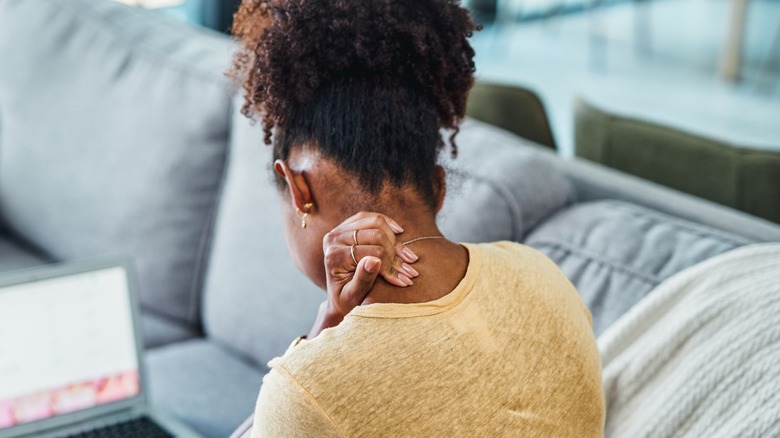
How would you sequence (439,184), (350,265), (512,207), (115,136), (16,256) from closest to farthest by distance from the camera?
(350,265), (439,184), (512,207), (115,136), (16,256)

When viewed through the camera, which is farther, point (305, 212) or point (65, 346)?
point (65, 346)

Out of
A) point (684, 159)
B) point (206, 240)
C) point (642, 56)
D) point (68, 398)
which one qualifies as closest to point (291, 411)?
point (68, 398)

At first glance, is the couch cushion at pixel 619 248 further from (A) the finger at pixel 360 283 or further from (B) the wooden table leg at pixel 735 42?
(B) the wooden table leg at pixel 735 42

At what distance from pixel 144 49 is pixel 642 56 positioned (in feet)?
12.9

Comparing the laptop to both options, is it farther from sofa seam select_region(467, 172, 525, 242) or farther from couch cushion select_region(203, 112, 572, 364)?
sofa seam select_region(467, 172, 525, 242)

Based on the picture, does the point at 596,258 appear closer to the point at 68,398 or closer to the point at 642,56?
the point at 68,398

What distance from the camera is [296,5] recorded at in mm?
1005

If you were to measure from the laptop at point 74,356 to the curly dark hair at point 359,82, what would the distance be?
27.6 inches

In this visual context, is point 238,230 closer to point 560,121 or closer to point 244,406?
point 244,406

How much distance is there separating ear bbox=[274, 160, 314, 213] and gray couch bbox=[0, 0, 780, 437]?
1.34 ft

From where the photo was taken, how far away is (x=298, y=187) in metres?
0.99

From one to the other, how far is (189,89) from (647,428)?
1.27 meters

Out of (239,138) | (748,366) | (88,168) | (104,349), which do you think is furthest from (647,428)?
(88,168)

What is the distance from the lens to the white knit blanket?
107cm
